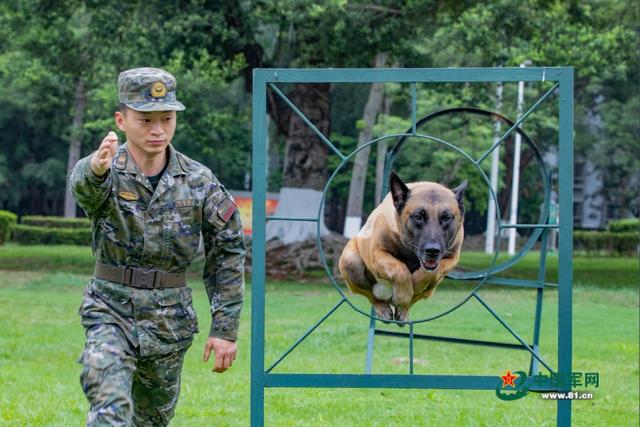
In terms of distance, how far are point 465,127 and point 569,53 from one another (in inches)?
525

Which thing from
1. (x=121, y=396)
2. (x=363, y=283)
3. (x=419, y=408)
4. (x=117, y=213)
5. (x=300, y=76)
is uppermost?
(x=300, y=76)

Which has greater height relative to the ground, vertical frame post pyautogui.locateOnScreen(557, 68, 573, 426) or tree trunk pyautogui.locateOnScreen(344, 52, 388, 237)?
tree trunk pyautogui.locateOnScreen(344, 52, 388, 237)

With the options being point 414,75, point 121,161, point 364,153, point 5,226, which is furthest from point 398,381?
point 5,226

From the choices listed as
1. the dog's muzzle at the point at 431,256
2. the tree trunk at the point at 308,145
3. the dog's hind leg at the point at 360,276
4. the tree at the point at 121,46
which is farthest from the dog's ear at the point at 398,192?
the tree trunk at the point at 308,145

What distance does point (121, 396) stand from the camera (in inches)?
169

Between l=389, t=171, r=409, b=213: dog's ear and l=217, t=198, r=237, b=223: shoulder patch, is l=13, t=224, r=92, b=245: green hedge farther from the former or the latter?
l=217, t=198, r=237, b=223: shoulder patch

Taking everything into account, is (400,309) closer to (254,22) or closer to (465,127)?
(254,22)

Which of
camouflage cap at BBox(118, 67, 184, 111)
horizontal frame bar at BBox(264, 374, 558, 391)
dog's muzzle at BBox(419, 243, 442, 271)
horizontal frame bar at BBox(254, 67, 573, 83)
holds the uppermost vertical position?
horizontal frame bar at BBox(254, 67, 573, 83)

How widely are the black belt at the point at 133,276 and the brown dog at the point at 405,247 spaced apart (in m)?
1.28

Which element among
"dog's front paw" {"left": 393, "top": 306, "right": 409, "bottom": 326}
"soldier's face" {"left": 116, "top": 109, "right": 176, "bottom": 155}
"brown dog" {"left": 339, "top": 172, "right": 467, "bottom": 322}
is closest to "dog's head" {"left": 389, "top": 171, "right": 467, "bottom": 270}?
"brown dog" {"left": 339, "top": 172, "right": 467, "bottom": 322}

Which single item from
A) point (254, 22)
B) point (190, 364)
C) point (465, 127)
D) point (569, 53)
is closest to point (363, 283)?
point (190, 364)

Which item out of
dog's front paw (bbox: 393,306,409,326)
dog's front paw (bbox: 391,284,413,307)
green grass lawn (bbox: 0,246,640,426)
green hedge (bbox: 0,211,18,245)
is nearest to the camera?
dog's front paw (bbox: 391,284,413,307)

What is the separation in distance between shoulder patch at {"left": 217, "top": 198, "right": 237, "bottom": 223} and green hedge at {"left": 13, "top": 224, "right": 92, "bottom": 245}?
3370 cm

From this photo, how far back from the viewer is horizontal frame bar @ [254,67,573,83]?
5156 mm
